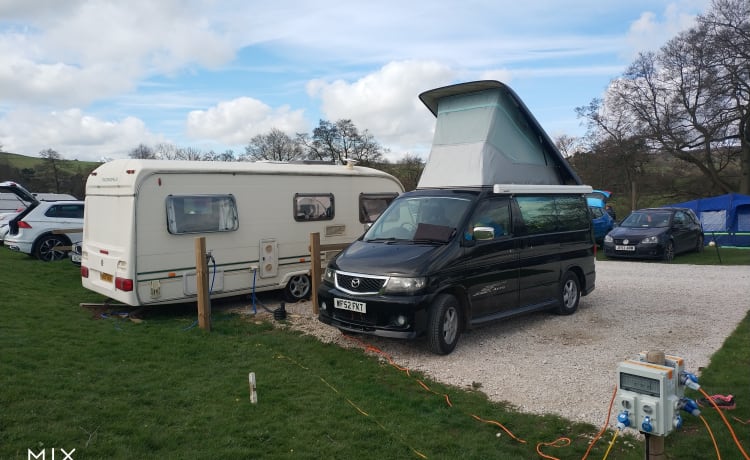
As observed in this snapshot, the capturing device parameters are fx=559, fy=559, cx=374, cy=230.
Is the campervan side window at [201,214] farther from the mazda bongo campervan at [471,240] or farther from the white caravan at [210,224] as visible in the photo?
the mazda bongo campervan at [471,240]

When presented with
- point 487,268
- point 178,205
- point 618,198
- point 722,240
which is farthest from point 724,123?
point 178,205

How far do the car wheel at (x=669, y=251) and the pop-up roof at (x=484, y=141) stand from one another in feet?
29.0

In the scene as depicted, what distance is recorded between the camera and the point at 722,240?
2008 cm

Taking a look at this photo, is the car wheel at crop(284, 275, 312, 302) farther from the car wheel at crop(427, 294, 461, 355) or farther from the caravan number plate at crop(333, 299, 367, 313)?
the car wheel at crop(427, 294, 461, 355)

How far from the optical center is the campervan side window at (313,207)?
10.3 m

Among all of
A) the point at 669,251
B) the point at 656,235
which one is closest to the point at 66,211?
the point at 656,235

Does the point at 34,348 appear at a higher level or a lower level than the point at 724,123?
lower

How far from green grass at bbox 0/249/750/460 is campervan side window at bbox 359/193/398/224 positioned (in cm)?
429

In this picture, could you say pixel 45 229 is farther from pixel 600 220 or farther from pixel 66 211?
pixel 600 220

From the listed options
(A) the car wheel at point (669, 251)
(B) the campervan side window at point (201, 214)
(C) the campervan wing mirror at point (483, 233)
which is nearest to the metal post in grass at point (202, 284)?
(B) the campervan side window at point (201, 214)

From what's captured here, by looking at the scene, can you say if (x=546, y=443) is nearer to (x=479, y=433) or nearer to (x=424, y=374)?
(x=479, y=433)

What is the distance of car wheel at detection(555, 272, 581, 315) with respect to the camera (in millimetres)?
8907

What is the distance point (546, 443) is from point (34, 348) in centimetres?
528

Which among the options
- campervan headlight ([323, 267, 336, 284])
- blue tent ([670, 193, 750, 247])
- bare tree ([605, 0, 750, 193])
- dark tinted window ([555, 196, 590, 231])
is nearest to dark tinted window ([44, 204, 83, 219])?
campervan headlight ([323, 267, 336, 284])
